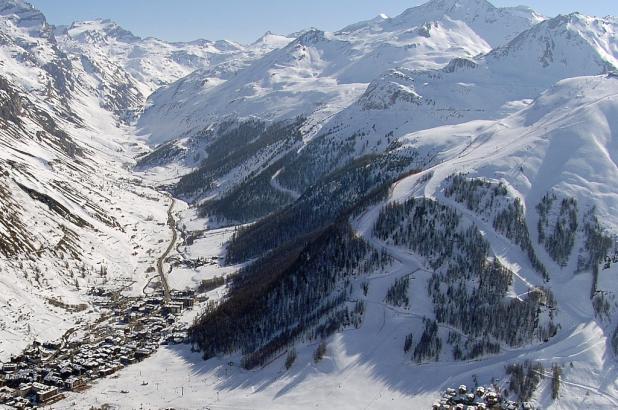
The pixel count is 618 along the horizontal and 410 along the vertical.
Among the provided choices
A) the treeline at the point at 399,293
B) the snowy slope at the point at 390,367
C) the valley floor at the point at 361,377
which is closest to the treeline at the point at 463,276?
the snowy slope at the point at 390,367

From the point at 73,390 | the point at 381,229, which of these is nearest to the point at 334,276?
the point at 381,229

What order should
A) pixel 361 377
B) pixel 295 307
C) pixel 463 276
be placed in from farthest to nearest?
pixel 295 307 → pixel 463 276 → pixel 361 377

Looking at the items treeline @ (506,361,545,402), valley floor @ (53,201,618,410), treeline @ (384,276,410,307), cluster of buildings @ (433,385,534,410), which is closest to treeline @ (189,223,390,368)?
valley floor @ (53,201,618,410)

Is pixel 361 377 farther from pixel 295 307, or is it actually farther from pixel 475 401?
pixel 295 307

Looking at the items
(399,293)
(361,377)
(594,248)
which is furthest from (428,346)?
(594,248)

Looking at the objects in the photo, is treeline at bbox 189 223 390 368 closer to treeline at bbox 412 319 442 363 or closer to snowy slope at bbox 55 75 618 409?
snowy slope at bbox 55 75 618 409

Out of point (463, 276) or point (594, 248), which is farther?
point (594, 248)
